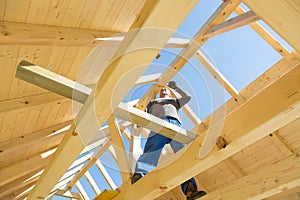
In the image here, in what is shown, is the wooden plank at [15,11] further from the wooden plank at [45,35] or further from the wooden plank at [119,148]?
the wooden plank at [119,148]

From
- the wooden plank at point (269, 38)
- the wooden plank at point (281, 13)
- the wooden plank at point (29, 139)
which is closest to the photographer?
the wooden plank at point (281, 13)

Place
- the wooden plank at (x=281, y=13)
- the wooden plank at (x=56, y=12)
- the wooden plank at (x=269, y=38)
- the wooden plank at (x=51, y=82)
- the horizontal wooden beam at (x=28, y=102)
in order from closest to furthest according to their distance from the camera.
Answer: the wooden plank at (x=281, y=13) < the wooden plank at (x=51, y=82) < the wooden plank at (x=56, y=12) < the horizontal wooden beam at (x=28, y=102) < the wooden plank at (x=269, y=38)

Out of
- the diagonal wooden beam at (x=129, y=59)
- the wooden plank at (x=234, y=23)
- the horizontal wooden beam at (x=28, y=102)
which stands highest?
the horizontal wooden beam at (x=28, y=102)

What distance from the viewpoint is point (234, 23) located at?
2.78 m

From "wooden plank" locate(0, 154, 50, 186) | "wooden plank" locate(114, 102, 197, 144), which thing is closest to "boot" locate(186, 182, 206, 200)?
"wooden plank" locate(114, 102, 197, 144)

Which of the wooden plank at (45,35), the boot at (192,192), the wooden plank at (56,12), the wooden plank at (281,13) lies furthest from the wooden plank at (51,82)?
the boot at (192,192)

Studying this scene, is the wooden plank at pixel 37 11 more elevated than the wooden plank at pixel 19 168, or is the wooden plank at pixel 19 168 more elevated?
the wooden plank at pixel 37 11

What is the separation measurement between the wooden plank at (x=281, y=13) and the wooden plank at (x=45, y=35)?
3.96ft

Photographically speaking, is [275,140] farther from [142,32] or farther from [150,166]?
[142,32]

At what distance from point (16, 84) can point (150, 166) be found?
1.17 meters

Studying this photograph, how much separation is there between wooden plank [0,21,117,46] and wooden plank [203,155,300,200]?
1526mm

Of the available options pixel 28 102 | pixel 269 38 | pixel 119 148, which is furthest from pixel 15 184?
pixel 269 38

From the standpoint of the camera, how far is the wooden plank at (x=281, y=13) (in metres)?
0.69

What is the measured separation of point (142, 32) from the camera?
809 millimetres
